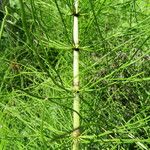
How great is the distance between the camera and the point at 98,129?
191 cm

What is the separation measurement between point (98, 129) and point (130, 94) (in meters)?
0.37

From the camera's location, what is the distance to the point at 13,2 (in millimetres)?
3324

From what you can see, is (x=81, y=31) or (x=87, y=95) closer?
(x=81, y=31)

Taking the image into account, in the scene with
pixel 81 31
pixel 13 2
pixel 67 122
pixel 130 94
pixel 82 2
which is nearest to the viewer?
pixel 82 2

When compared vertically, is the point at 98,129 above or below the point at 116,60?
below

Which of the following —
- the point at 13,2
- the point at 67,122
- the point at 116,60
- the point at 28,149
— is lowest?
the point at 28,149

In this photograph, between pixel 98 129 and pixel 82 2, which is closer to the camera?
pixel 82 2

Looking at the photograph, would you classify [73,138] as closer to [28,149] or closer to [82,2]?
[82,2]

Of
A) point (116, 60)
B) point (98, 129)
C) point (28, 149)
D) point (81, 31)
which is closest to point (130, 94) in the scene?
point (116, 60)

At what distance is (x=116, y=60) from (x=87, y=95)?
398 millimetres

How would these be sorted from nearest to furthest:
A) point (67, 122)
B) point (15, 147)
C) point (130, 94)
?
point (67, 122) < point (15, 147) < point (130, 94)

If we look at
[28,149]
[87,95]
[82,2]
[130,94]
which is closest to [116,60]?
[130,94]

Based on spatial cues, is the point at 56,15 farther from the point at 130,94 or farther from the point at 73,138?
the point at 130,94

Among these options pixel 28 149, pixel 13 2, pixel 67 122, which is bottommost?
pixel 28 149
